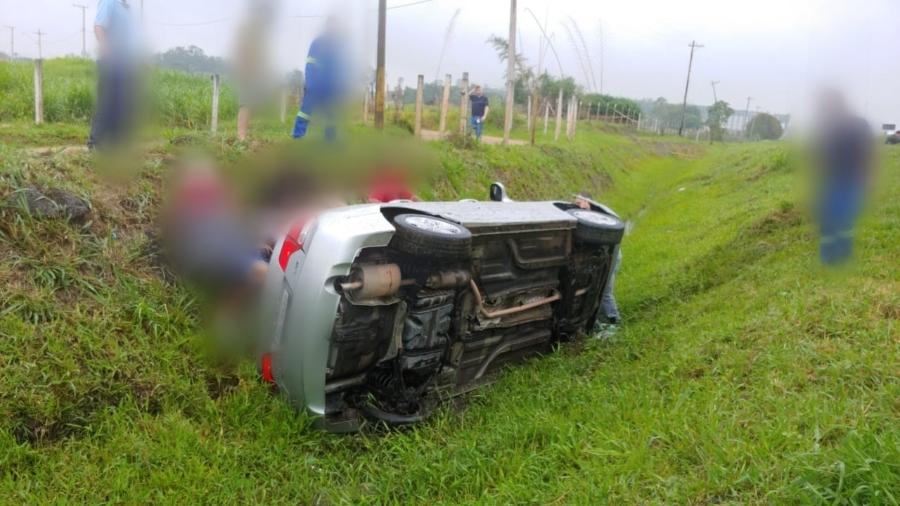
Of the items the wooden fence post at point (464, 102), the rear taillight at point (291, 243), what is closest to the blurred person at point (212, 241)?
the rear taillight at point (291, 243)

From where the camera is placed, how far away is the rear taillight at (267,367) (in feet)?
9.93

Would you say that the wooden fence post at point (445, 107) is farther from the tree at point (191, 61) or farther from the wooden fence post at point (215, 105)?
the tree at point (191, 61)

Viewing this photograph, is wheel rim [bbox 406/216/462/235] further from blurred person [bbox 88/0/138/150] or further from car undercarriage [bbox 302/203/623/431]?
blurred person [bbox 88/0/138/150]

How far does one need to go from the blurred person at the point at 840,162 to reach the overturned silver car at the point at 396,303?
167 centimetres

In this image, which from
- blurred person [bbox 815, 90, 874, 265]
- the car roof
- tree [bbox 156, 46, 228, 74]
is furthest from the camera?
tree [bbox 156, 46, 228, 74]

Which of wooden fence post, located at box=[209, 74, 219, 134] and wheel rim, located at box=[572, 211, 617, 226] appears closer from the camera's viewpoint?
wheel rim, located at box=[572, 211, 617, 226]

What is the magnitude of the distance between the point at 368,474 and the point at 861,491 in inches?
73.8

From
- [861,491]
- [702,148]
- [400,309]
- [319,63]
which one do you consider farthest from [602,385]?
[702,148]

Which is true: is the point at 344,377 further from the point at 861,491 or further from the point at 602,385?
the point at 861,491

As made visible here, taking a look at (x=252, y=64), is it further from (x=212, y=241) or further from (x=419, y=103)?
(x=419, y=103)

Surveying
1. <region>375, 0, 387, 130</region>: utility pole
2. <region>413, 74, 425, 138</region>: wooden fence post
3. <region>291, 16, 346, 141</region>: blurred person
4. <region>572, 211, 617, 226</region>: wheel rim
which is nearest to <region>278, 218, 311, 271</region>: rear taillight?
<region>572, 211, 617, 226</region>: wheel rim

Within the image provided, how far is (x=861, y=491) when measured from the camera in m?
1.95

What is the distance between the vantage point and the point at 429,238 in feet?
9.56

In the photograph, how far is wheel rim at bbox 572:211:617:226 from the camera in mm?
4172
